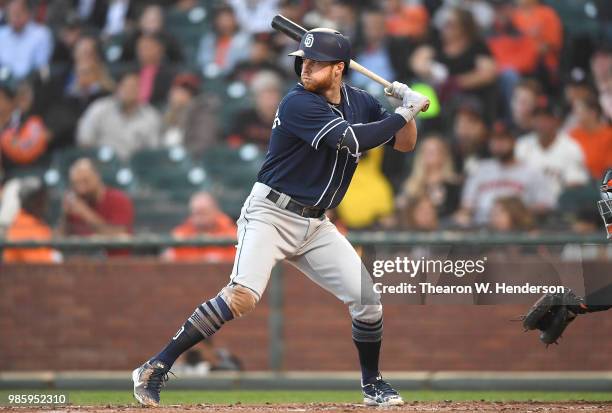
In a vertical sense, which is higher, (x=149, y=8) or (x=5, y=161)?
(x=149, y=8)

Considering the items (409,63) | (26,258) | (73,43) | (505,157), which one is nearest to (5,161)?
(73,43)

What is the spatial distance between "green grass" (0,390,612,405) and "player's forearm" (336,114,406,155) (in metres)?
2.44

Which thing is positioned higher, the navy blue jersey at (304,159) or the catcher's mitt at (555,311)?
the navy blue jersey at (304,159)

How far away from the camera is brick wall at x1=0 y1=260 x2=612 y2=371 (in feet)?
26.9

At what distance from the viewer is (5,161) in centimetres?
1195

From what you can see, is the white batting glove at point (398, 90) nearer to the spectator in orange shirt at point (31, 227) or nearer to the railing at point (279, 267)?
the railing at point (279, 267)

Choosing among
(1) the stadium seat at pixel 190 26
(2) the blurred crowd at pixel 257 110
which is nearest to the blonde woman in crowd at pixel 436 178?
(2) the blurred crowd at pixel 257 110

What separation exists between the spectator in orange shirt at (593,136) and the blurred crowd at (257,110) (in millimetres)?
17

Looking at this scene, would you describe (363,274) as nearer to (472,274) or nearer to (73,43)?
(472,274)

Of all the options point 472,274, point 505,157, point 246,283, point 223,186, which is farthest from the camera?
point 223,186

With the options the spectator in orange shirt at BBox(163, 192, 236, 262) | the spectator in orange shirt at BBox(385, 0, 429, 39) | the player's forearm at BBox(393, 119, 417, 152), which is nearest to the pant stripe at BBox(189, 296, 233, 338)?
the player's forearm at BBox(393, 119, 417, 152)

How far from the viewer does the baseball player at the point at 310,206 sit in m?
5.52

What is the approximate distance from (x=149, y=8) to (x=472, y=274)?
283 inches

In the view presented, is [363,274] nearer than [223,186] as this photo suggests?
Yes
